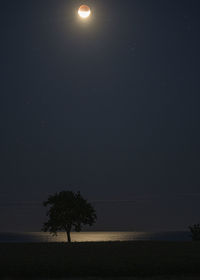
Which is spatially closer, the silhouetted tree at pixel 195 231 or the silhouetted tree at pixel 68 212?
the silhouetted tree at pixel 68 212

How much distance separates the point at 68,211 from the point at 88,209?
433 cm

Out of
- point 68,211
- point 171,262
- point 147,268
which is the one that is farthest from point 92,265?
point 68,211

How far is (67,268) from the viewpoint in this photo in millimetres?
28812

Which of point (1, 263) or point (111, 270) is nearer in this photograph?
point (111, 270)

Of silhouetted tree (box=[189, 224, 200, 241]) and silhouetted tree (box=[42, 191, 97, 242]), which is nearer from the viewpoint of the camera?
silhouetted tree (box=[42, 191, 97, 242])

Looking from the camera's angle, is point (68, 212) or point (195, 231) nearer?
point (68, 212)

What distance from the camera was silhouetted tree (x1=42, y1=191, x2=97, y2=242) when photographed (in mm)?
80500

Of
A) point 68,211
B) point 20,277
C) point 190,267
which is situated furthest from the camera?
point 68,211

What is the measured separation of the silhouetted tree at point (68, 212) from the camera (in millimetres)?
80500

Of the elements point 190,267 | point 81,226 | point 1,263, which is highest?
point 81,226

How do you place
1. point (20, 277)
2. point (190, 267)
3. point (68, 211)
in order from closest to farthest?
point (20, 277) < point (190, 267) < point (68, 211)

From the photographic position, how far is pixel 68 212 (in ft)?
263

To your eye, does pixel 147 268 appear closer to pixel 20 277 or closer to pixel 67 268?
pixel 67 268

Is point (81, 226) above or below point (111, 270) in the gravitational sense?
above
